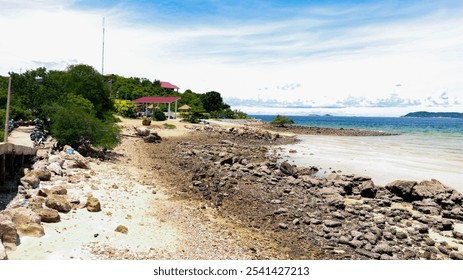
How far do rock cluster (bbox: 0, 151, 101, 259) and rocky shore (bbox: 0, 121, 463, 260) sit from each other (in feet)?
0.10

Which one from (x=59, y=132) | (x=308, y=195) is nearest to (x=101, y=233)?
(x=308, y=195)

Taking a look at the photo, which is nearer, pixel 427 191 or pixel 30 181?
pixel 30 181

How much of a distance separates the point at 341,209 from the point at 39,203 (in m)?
12.4

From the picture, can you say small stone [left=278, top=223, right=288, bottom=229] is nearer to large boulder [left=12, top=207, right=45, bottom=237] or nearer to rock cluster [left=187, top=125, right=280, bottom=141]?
large boulder [left=12, top=207, right=45, bottom=237]

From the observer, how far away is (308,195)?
18672mm

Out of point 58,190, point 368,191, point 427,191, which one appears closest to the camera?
point 58,190

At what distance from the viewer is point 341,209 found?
16.6 meters

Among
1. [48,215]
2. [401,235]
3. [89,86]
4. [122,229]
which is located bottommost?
[401,235]

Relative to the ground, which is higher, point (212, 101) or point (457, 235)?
point (212, 101)

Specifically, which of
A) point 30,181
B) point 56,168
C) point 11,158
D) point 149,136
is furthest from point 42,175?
point 149,136

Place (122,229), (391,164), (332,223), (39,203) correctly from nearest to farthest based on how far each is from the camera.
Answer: (122,229) < (39,203) < (332,223) < (391,164)

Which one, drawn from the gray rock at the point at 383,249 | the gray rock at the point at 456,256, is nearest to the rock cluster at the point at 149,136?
the gray rock at the point at 383,249

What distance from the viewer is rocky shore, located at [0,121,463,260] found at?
36.9 feet

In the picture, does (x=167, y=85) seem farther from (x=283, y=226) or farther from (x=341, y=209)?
(x=283, y=226)
